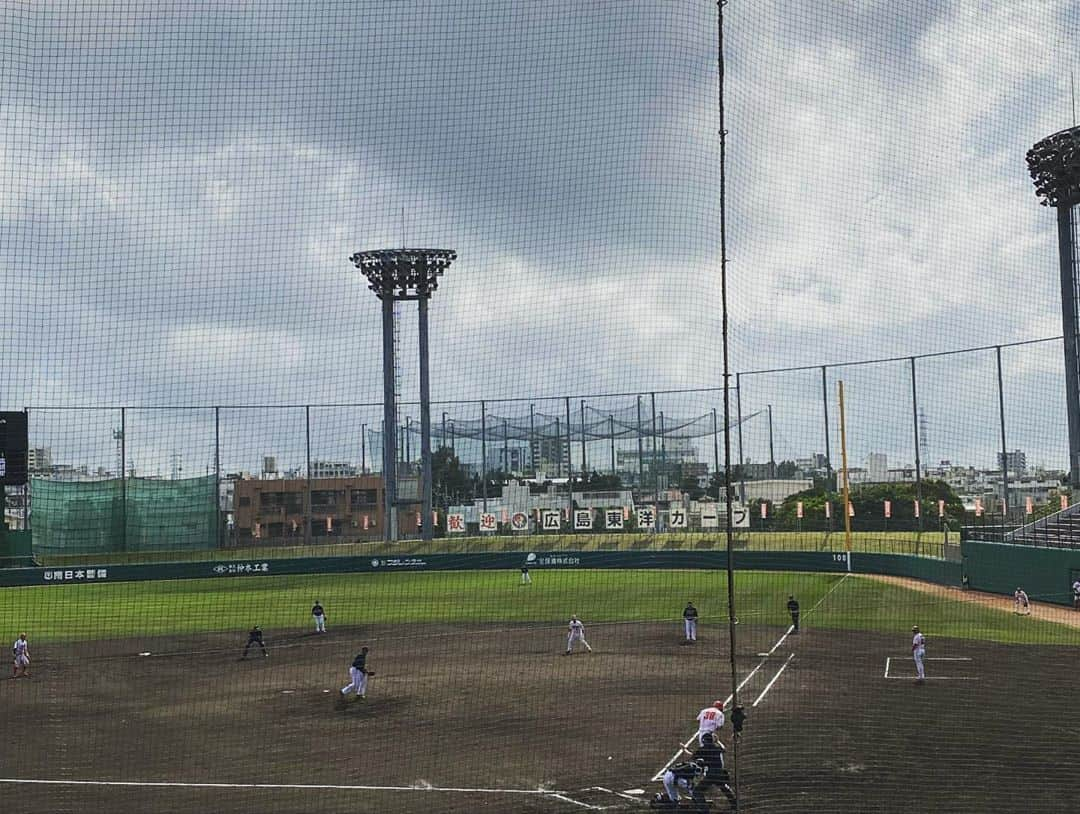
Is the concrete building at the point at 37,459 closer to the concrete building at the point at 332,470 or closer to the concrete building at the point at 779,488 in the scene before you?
the concrete building at the point at 332,470

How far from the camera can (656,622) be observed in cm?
2822

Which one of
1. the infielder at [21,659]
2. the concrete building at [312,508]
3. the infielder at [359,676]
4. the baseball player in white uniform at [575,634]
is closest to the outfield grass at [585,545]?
the concrete building at [312,508]

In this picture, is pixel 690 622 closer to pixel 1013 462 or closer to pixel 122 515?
pixel 1013 462

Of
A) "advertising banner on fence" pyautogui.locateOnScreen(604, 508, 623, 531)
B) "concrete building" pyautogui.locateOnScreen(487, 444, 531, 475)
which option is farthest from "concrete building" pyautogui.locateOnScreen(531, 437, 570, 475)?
"advertising banner on fence" pyautogui.locateOnScreen(604, 508, 623, 531)

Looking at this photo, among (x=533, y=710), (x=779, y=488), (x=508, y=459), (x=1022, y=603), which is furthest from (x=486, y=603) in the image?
(x=508, y=459)

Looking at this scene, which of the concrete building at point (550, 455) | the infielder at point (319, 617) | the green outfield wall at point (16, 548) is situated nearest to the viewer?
the infielder at point (319, 617)

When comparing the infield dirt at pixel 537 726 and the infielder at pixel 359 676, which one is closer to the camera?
the infield dirt at pixel 537 726

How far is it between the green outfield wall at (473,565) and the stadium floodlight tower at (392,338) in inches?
151

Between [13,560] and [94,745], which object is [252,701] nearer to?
[94,745]

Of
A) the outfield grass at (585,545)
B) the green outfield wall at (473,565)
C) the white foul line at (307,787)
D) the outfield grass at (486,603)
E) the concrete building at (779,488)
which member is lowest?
the outfield grass at (486,603)

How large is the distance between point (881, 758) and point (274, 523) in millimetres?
44243

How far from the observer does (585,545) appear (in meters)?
48.2

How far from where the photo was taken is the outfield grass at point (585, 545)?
1638 inches

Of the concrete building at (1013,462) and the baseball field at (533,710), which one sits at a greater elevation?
the concrete building at (1013,462)
